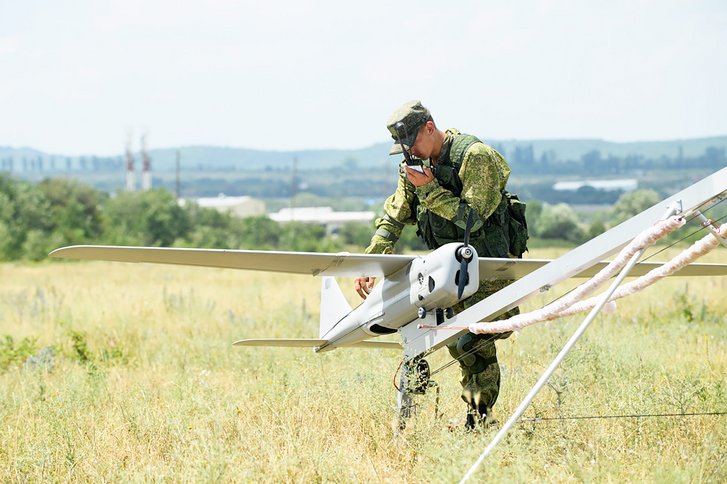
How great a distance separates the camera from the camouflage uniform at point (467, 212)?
5.64m

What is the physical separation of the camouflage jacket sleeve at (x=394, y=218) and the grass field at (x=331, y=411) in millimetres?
993

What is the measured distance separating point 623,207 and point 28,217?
165 ft

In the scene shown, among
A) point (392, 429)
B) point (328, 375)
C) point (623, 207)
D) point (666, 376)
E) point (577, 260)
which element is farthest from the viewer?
point (623, 207)

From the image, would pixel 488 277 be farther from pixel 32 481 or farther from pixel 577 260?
pixel 32 481

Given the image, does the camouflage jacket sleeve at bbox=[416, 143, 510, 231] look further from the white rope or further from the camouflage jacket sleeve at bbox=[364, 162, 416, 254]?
the white rope

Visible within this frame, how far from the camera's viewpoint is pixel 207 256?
5020mm

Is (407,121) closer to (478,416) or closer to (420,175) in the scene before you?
(420,175)

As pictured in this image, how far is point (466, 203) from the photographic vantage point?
567cm

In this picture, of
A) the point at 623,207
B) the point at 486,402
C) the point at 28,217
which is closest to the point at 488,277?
the point at 486,402

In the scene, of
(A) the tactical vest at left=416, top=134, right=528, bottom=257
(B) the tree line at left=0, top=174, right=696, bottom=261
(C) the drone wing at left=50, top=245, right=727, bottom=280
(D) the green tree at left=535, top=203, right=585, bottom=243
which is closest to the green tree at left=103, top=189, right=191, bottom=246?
(B) the tree line at left=0, top=174, right=696, bottom=261

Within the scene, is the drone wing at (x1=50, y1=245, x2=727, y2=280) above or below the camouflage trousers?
above

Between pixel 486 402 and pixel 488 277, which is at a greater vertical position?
pixel 488 277

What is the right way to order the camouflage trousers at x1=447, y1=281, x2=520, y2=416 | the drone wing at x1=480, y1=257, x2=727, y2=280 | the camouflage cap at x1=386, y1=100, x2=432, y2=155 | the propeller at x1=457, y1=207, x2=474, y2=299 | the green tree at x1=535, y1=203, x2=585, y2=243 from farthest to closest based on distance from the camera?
the green tree at x1=535, y1=203, x2=585, y2=243 → the camouflage trousers at x1=447, y1=281, x2=520, y2=416 → the camouflage cap at x1=386, y1=100, x2=432, y2=155 → the drone wing at x1=480, y1=257, x2=727, y2=280 → the propeller at x1=457, y1=207, x2=474, y2=299

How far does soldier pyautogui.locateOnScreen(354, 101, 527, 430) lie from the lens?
5648 mm
